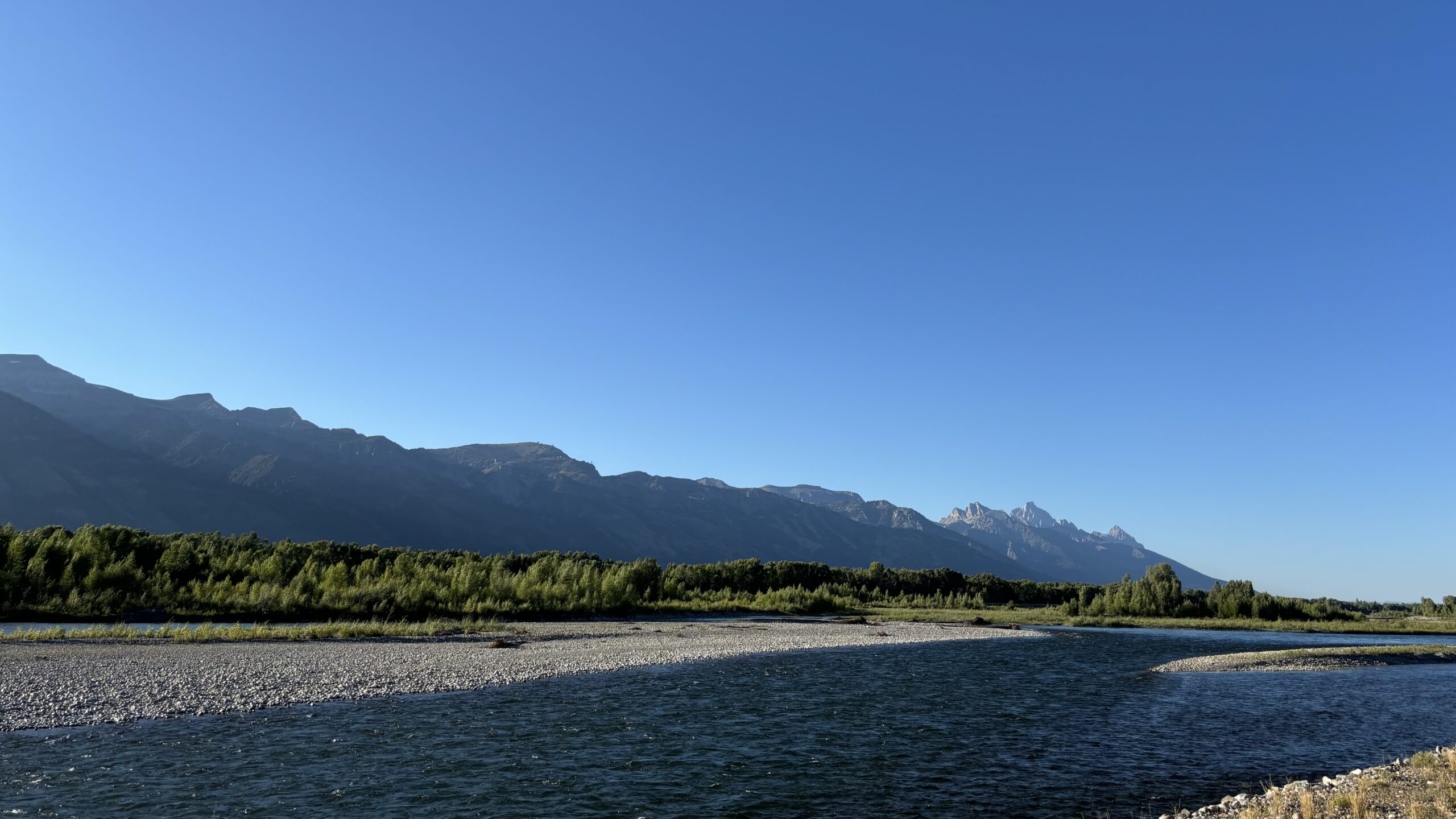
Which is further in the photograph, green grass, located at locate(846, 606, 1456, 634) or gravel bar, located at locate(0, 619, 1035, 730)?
green grass, located at locate(846, 606, 1456, 634)

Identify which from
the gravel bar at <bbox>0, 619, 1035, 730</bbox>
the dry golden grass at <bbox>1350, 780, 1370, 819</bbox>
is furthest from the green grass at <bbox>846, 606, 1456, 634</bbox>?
the dry golden grass at <bbox>1350, 780, 1370, 819</bbox>

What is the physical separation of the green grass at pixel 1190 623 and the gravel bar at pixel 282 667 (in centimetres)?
4327

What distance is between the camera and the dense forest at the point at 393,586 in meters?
54.3

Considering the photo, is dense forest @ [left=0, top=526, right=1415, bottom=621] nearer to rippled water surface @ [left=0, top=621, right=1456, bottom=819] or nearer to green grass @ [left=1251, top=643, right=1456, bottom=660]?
rippled water surface @ [left=0, top=621, right=1456, bottom=819]

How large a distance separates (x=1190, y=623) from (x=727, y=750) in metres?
92.5

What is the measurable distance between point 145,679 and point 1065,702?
118 feet

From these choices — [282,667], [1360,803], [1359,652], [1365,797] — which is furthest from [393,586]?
[1359,652]

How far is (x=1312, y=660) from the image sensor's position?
48531 millimetres

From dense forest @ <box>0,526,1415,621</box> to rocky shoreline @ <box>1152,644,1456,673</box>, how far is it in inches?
1887

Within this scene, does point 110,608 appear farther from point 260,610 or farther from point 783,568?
point 783,568

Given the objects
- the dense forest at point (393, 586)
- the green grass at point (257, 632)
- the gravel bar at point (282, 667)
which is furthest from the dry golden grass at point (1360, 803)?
the dense forest at point (393, 586)

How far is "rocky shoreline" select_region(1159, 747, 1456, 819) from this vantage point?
13750 millimetres

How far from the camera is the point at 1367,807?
14.1 metres

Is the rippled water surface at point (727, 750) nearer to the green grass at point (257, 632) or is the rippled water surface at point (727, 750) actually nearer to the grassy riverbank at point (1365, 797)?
the grassy riverbank at point (1365, 797)
